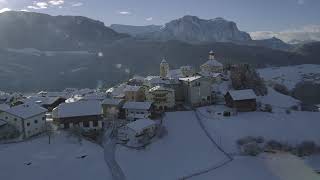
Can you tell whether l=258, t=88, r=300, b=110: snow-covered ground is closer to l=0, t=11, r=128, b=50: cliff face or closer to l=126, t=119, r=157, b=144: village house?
l=126, t=119, r=157, b=144: village house

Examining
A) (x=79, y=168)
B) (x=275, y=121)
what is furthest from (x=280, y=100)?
(x=79, y=168)

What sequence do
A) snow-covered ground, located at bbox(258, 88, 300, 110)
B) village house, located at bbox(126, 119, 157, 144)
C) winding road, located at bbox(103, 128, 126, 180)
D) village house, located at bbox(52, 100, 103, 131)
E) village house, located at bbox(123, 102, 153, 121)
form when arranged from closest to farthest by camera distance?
winding road, located at bbox(103, 128, 126, 180)
village house, located at bbox(126, 119, 157, 144)
village house, located at bbox(52, 100, 103, 131)
village house, located at bbox(123, 102, 153, 121)
snow-covered ground, located at bbox(258, 88, 300, 110)

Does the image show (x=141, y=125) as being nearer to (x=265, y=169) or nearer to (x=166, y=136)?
(x=166, y=136)

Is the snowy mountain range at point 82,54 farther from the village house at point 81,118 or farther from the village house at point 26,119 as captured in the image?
the village house at point 26,119

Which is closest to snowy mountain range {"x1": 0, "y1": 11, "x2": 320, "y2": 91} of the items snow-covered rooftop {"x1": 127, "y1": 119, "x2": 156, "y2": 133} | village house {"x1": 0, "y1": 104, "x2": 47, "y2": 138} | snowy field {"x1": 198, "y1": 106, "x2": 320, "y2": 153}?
snowy field {"x1": 198, "y1": 106, "x2": 320, "y2": 153}

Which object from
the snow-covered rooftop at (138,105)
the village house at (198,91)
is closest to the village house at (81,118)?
the snow-covered rooftop at (138,105)
